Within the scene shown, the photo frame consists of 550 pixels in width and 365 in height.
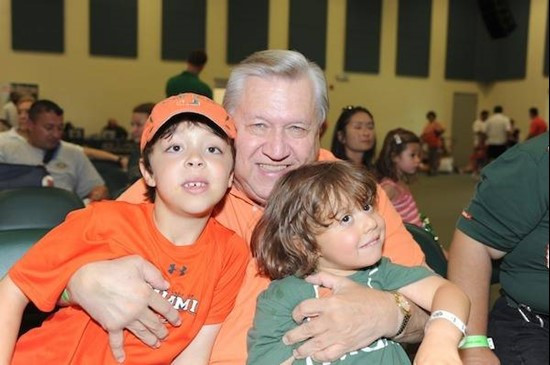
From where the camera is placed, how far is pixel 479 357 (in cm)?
178

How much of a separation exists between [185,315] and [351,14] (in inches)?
644

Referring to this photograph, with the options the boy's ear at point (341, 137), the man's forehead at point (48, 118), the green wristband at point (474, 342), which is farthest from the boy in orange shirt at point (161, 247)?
the boy's ear at point (341, 137)

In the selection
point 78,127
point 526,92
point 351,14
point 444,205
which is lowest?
point 444,205

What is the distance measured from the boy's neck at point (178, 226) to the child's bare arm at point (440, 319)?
2.00ft

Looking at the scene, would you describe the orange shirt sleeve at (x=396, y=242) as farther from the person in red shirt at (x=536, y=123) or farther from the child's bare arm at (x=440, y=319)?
the person in red shirt at (x=536, y=123)

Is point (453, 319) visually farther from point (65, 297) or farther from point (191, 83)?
point (191, 83)

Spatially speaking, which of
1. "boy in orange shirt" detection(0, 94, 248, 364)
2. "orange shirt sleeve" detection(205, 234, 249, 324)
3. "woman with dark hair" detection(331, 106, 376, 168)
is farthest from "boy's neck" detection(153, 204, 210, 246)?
"woman with dark hair" detection(331, 106, 376, 168)

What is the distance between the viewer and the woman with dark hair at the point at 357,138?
507 cm

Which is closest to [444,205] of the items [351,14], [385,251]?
[351,14]

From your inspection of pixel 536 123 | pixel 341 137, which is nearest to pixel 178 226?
pixel 341 137

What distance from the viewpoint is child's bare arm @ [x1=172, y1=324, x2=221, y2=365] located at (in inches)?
68.0

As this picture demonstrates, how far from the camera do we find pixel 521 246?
1.80m

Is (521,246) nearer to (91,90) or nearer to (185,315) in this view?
(185,315)

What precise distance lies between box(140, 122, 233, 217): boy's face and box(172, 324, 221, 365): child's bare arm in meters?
0.34
